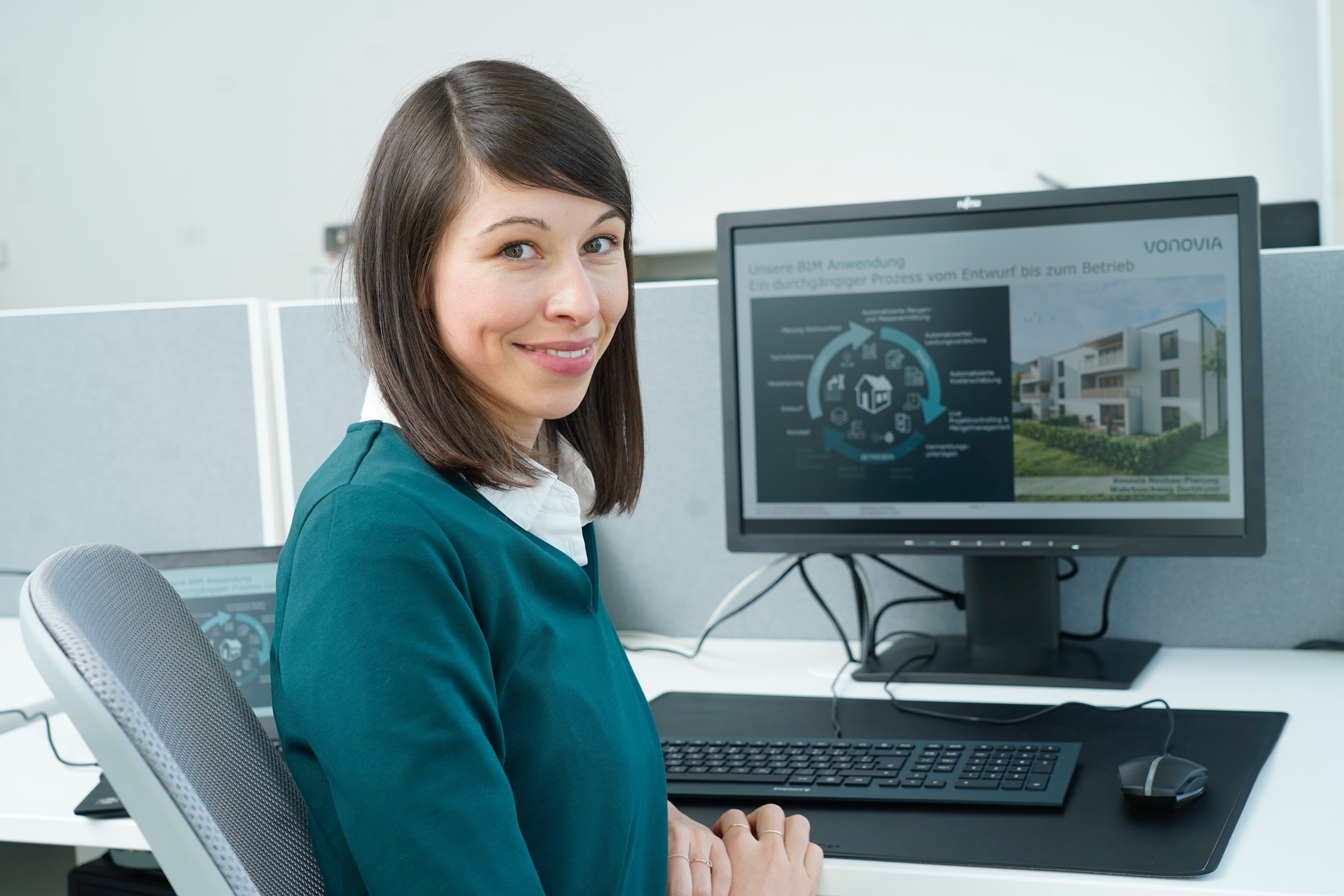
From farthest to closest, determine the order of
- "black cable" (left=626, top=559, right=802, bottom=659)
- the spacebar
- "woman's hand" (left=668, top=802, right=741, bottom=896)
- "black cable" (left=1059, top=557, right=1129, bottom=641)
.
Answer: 1. "black cable" (left=626, top=559, right=802, bottom=659)
2. "black cable" (left=1059, top=557, right=1129, bottom=641)
3. the spacebar
4. "woman's hand" (left=668, top=802, right=741, bottom=896)

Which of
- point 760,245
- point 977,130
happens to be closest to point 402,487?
point 760,245

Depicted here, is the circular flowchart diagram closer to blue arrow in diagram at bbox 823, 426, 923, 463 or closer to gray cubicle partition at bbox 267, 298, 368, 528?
blue arrow in diagram at bbox 823, 426, 923, 463

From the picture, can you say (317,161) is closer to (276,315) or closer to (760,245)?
(276,315)

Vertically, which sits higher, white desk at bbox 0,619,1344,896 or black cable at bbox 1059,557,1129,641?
black cable at bbox 1059,557,1129,641

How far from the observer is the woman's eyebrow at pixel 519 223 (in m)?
0.67

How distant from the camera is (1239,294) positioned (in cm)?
111

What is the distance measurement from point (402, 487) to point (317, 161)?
11.0 feet

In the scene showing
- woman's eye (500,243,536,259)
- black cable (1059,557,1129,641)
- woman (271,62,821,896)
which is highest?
woman's eye (500,243,536,259)

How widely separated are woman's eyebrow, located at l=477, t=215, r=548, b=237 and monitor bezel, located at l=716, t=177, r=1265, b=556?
0.55 metres

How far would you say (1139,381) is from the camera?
114 cm

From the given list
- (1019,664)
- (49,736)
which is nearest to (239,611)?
(49,736)

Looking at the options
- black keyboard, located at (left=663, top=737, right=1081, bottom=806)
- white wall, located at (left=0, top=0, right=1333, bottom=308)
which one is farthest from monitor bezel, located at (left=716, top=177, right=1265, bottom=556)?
white wall, located at (left=0, top=0, right=1333, bottom=308)

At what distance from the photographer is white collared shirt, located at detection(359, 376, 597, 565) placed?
0.70m

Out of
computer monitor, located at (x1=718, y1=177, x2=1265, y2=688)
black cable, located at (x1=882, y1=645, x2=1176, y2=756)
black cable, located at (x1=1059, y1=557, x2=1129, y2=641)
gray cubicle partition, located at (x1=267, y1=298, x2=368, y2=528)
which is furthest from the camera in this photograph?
gray cubicle partition, located at (x1=267, y1=298, x2=368, y2=528)
